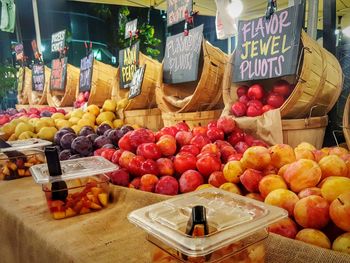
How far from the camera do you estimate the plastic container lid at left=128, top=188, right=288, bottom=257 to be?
0.53m

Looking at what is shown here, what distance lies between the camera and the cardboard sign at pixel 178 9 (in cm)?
234

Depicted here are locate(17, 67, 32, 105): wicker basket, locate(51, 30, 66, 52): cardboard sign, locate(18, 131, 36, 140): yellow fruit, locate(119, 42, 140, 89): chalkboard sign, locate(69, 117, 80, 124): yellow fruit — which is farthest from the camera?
locate(17, 67, 32, 105): wicker basket

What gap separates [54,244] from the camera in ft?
3.03

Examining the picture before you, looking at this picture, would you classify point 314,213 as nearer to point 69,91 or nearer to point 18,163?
point 18,163

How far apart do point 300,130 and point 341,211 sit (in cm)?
102

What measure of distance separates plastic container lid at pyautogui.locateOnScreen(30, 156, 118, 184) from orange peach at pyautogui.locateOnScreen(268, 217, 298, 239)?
0.67 meters

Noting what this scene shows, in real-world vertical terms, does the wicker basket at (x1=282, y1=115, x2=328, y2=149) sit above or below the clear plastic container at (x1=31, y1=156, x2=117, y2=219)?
above

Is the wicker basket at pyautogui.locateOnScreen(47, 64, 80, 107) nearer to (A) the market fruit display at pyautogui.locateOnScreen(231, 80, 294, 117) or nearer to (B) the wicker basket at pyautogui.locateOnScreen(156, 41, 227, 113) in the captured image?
(B) the wicker basket at pyautogui.locateOnScreen(156, 41, 227, 113)

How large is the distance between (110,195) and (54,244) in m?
0.37

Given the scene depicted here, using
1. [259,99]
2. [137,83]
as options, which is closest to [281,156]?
Result: [259,99]

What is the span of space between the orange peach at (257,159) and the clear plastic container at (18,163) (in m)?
1.26

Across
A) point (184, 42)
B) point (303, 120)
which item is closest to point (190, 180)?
point (303, 120)

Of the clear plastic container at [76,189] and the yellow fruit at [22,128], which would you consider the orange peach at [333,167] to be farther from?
the yellow fruit at [22,128]

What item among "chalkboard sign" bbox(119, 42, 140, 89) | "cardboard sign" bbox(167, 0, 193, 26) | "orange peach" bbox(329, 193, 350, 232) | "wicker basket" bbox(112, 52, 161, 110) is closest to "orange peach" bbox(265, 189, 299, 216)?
"orange peach" bbox(329, 193, 350, 232)
